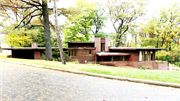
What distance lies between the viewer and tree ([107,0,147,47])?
91.7 feet

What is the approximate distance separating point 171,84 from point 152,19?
29.2 meters

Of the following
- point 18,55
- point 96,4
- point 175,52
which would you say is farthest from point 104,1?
point 18,55

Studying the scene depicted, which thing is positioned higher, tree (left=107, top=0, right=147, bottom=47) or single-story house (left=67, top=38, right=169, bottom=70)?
tree (left=107, top=0, right=147, bottom=47)

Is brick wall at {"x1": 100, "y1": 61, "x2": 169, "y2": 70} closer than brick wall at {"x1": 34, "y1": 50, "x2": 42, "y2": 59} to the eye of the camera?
Yes

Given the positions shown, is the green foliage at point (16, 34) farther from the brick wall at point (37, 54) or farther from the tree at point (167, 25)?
the tree at point (167, 25)

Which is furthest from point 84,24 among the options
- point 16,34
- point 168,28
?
point 168,28

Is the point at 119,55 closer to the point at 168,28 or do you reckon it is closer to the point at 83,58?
the point at 83,58

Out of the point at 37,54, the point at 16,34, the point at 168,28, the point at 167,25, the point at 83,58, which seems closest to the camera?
the point at 16,34

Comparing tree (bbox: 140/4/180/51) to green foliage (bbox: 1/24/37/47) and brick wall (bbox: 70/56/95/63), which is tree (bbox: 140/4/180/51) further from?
green foliage (bbox: 1/24/37/47)

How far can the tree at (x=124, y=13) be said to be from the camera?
27952 mm

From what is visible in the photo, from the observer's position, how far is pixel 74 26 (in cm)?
2342

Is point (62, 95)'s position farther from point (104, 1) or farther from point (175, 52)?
point (104, 1)

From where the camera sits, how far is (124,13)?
28.1 metres

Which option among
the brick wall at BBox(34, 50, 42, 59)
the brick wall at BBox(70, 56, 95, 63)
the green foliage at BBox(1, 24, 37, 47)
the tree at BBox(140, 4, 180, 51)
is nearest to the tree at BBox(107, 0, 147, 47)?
the tree at BBox(140, 4, 180, 51)
